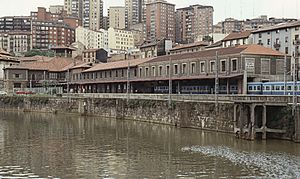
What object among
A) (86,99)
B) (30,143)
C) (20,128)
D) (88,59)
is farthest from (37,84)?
(30,143)

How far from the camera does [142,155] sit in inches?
1475

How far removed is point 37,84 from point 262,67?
2806 inches

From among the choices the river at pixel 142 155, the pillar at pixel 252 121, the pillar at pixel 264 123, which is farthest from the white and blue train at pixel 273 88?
the river at pixel 142 155

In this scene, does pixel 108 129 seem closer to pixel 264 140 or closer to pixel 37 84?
pixel 264 140

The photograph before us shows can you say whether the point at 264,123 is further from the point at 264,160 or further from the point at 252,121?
the point at 264,160

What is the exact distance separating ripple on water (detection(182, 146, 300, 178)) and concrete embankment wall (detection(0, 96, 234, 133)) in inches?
414

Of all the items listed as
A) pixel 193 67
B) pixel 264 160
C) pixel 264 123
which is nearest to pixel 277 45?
pixel 193 67

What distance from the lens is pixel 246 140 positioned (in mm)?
44219

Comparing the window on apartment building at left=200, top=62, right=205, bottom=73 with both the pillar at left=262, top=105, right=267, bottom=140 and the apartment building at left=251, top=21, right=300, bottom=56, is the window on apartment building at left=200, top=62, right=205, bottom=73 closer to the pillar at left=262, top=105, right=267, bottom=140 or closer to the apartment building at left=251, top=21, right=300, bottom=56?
the apartment building at left=251, top=21, right=300, bottom=56

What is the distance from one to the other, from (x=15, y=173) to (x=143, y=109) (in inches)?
1530

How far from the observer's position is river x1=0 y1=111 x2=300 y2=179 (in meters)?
30.2

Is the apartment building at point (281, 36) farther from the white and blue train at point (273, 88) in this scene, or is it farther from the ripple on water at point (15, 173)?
the ripple on water at point (15, 173)

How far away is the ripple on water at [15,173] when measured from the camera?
28641 mm

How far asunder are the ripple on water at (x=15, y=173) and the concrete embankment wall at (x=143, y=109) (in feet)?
82.0
